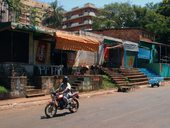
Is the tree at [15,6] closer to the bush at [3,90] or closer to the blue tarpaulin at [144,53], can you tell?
the bush at [3,90]

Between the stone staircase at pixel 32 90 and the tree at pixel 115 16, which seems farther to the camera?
the tree at pixel 115 16

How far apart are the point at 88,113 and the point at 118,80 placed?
13895 millimetres

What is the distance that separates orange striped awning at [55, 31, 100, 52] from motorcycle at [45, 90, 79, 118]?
692cm

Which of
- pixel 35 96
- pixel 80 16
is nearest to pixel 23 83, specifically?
pixel 35 96

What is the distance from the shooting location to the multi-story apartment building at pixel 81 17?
313ft

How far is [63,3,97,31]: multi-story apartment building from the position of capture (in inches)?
3756

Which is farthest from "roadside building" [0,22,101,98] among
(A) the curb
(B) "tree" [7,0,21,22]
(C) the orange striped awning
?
(B) "tree" [7,0,21,22]

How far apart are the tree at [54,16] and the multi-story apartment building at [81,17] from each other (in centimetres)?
2347

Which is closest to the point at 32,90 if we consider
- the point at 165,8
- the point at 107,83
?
the point at 107,83

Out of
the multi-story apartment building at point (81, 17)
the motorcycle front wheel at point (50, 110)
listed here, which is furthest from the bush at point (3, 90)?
the multi-story apartment building at point (81, 17)

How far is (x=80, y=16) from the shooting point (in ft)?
323

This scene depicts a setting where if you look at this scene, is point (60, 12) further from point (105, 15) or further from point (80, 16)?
point (80, 16)

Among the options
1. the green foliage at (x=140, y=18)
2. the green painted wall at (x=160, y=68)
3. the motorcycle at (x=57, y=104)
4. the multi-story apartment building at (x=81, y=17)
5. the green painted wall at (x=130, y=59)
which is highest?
the multi-story apartment building at (x=81, y=17)

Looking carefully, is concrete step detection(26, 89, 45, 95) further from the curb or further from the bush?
the bush
